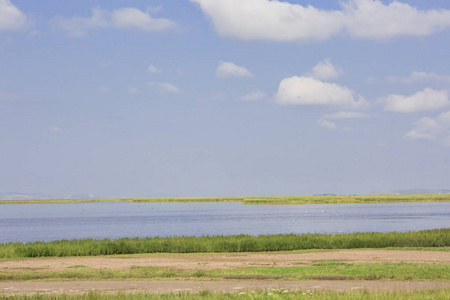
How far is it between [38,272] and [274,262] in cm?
1212

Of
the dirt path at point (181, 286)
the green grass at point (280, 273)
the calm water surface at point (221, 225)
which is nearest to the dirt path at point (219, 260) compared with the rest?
the green grass at point (280, 273)

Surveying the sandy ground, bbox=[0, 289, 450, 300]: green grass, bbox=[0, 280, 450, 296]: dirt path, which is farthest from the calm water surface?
bbox=[0, 289, 450, 300]: green grass

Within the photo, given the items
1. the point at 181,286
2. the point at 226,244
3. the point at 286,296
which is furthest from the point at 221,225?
the point at 286,296

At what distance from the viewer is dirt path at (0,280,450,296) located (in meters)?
20.4

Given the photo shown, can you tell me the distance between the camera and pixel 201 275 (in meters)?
25.5

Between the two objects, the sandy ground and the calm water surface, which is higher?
the sandy ground

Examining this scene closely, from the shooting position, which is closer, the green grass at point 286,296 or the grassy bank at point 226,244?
the green grass at point 286,296

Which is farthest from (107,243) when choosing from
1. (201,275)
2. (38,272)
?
(201,275)

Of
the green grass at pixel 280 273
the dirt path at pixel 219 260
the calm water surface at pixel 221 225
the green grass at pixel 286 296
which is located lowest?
the calm water surface at pixel 221 225

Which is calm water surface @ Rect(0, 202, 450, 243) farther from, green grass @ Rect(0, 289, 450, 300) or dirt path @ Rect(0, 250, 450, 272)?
green grass @ Rect(0, 289, 450, 300)

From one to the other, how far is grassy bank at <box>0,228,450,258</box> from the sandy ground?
2357 millimetres

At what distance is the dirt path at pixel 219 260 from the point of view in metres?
29.7

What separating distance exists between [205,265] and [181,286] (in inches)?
321

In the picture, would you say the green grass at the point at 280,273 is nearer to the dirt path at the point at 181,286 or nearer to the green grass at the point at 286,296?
the dirt path at the point at 181,286
